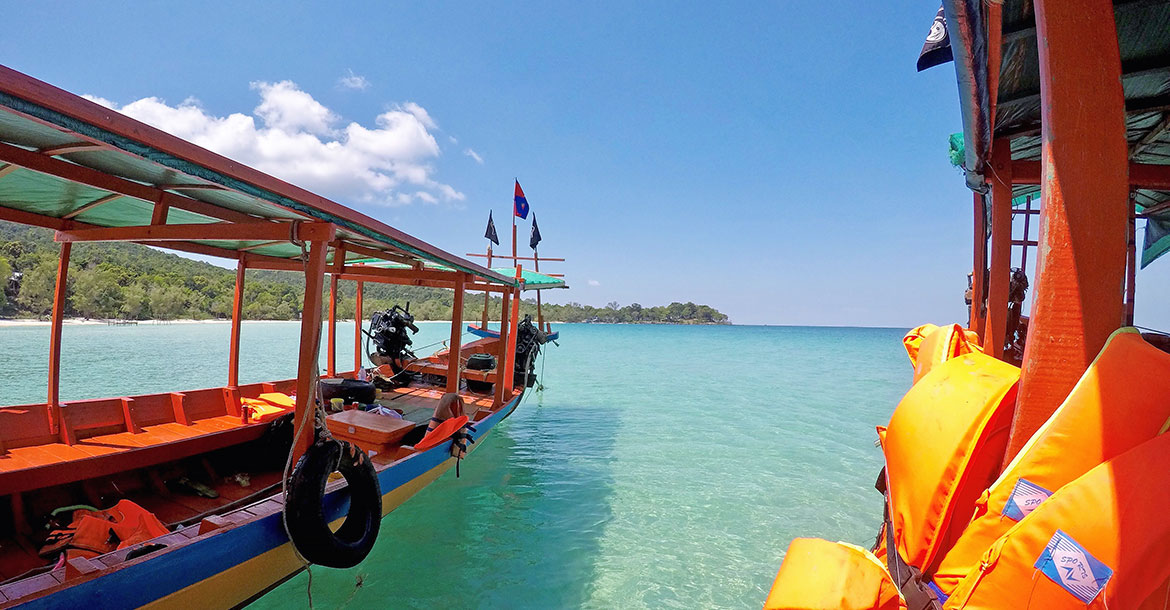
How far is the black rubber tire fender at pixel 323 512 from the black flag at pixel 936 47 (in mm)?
4547

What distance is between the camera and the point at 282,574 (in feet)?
11.1

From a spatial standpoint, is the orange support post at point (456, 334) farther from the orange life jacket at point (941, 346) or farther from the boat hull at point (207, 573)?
the orange life jacket at point (941, 346)

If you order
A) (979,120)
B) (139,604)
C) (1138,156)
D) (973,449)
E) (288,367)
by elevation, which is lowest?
(288,367)

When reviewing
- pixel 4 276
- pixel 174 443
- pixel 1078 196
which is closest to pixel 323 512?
pixel 174 443

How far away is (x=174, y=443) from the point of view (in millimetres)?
4246

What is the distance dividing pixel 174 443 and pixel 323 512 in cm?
205

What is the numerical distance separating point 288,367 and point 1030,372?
26468mm

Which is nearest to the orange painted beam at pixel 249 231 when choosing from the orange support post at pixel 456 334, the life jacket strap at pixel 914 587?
the orange support post at pixel 456 334

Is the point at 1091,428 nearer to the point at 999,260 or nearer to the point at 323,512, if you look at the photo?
the point at 999,260

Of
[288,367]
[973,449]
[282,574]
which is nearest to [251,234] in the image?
[282,574]

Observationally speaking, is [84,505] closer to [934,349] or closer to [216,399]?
[216,399]

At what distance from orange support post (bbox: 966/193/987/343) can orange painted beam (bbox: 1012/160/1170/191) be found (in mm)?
568

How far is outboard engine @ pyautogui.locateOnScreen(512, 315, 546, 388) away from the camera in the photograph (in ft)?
34.4

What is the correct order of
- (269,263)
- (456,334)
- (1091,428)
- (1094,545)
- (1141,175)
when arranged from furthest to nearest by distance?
1. (269,263)
2. (456,334)
3. (1141,175)
4. (1091,428)
5. (1094,545)
